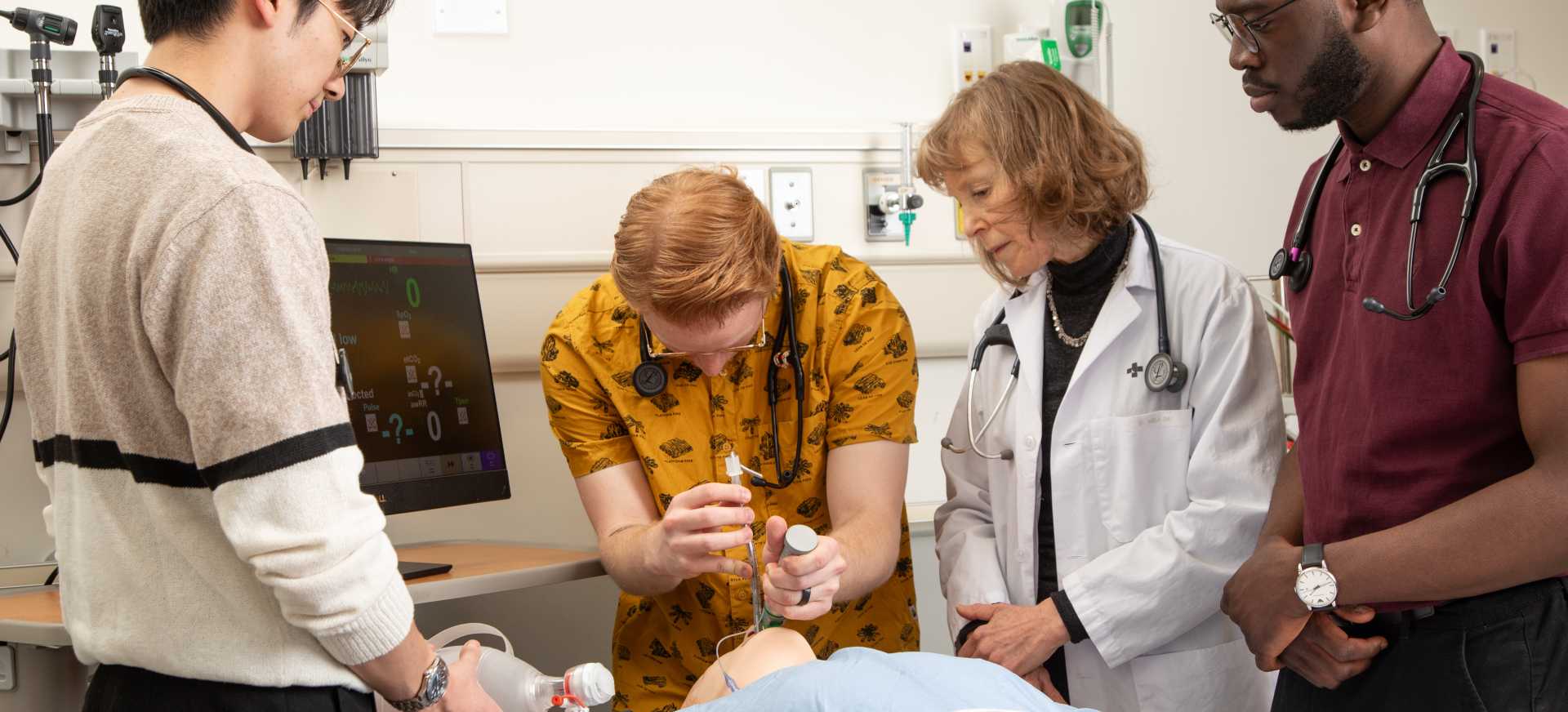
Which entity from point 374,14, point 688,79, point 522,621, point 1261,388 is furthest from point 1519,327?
point 522,621

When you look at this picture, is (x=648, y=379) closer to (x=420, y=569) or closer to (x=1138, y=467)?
(x=420, y=569)

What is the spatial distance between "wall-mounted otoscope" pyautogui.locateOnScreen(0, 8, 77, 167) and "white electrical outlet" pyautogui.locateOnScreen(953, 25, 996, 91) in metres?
1.60

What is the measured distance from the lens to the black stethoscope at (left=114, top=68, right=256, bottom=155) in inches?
39.4

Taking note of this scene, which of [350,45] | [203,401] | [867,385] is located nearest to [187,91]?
[350,45]

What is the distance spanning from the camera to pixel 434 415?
73.5 inches

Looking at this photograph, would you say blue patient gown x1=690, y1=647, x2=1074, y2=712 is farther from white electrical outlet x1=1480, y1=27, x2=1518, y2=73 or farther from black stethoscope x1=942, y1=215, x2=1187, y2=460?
white electrical outlet x1=1480, y1=27, x2=1518, y2=73

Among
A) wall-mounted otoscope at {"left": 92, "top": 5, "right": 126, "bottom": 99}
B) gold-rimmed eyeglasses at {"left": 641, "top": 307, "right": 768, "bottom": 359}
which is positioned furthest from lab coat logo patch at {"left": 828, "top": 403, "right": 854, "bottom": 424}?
wall-mounted otoscope at {"left": 92, "top": 5, "right": 126, "bottom": 99}

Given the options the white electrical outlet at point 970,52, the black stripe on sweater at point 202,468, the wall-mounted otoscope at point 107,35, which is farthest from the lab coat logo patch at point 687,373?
the white electrical outlet at point 970,52

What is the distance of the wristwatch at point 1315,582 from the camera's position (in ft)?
4.10

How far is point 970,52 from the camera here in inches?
98.0

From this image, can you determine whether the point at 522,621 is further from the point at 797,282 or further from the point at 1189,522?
the point at 1189,522

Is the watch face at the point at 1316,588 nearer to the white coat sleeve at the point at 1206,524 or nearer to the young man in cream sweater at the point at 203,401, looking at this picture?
the white coat sleeve at the point at 1206,524

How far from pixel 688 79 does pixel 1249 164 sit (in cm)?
126

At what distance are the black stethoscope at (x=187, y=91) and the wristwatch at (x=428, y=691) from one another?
0.49 metres
